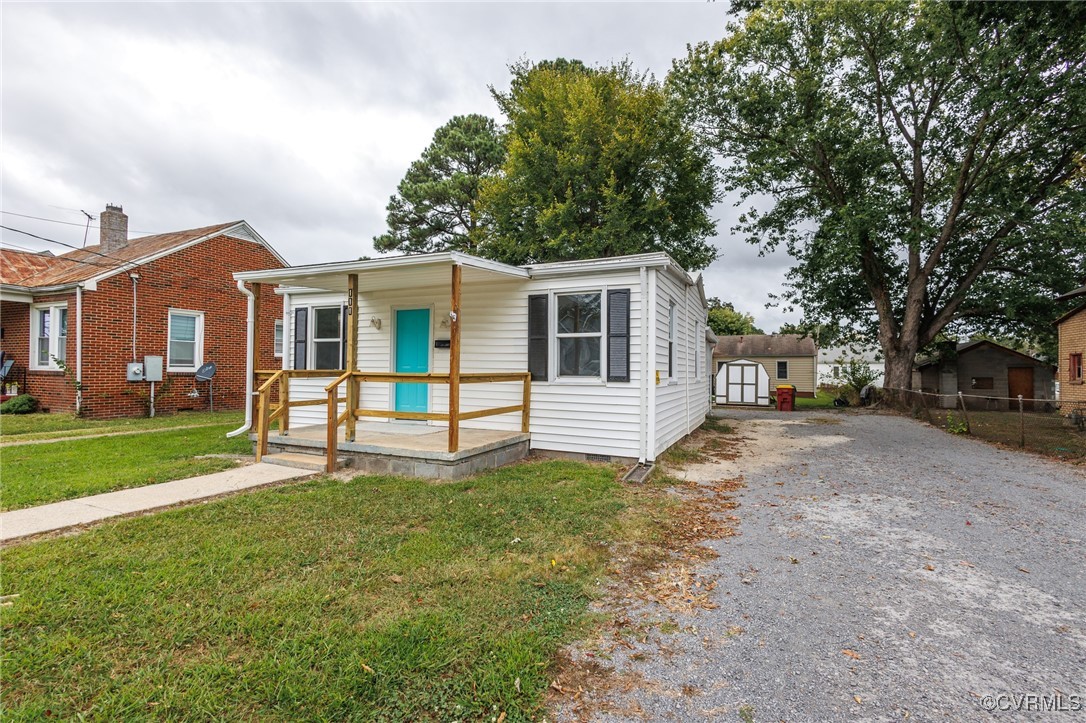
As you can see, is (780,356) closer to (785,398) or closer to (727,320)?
(727,320)

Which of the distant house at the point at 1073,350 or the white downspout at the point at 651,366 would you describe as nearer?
the white downspout at the point at 651,366

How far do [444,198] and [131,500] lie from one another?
59.8 feet

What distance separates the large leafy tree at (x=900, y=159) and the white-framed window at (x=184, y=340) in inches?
674

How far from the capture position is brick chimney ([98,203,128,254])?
526 inches

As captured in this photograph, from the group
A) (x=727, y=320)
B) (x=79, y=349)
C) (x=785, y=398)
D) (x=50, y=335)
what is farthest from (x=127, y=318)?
(x=727, y=320)

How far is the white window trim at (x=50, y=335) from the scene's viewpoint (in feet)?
38.0

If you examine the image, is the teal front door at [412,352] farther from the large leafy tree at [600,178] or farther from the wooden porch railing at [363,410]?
the large leafy tree at [600,178]

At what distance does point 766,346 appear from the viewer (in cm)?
3266

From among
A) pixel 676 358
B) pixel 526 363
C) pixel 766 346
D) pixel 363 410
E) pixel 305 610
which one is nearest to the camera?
pixel 305 610

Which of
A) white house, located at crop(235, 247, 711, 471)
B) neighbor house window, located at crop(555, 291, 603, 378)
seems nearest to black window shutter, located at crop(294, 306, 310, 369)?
white house, located at crop(235, 247, 711, 471)

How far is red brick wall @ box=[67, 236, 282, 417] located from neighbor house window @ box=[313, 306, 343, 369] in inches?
247

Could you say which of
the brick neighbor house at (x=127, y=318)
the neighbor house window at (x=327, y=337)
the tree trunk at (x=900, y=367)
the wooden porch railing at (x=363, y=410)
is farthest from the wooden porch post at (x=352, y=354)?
the tree trunk at (x=900, y=367)

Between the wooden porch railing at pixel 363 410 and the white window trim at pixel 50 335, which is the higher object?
the white window trim at pixel 50 335

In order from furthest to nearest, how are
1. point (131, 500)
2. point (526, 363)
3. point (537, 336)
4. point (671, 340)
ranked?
point (671, 340)
point (526, 363)
point (537, 336)
point (131, 500)
